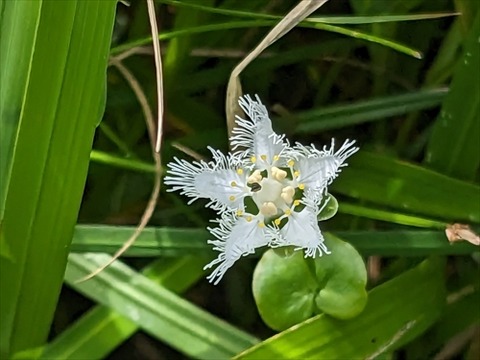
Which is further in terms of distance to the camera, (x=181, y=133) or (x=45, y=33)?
(x=181, y=133)

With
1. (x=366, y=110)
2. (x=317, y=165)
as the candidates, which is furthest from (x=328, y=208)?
(x=366, y=110)

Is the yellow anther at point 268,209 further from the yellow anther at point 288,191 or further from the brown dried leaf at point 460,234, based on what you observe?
the brown dried leaf at point 460,234

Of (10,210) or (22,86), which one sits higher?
(22,86)

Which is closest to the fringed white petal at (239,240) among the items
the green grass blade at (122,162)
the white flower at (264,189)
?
the white flower at (264,189)

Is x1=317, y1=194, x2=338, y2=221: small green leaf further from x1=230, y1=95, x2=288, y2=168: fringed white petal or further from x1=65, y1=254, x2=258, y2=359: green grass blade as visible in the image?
x1=65, y1=254, x2=258, y2=359: green grass blade

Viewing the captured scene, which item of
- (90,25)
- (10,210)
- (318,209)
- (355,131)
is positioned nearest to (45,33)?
(90,25)

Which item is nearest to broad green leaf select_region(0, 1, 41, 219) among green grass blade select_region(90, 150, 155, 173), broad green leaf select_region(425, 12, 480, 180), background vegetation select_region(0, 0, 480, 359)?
background vegetation select_region(0, 0, 480, 359)

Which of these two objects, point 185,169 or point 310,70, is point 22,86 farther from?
point 310,70

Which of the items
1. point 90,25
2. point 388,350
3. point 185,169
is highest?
point 90,25
